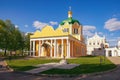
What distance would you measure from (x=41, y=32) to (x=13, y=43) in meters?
9.01

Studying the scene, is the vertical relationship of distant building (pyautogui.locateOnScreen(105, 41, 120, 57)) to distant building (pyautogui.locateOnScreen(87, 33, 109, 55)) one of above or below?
below

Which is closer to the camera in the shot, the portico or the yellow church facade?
the yellow church facade

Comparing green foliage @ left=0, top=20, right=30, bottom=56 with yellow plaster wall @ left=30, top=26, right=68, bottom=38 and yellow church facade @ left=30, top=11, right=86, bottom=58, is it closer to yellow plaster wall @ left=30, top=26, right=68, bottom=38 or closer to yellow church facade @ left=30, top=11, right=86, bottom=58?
yellow church facade @ left=30, top=11, right=86, bottom=58

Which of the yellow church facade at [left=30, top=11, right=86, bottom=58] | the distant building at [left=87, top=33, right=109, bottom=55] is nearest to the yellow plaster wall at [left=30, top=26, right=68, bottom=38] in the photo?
the yellow church facade at [left=30, top=11, right=86, bottom=58]

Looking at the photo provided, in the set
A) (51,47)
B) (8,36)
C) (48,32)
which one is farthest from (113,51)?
(8,36)

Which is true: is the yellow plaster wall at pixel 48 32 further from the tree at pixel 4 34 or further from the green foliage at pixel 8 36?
the tree at pixel 4 34

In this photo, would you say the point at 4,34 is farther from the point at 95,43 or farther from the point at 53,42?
the point at 95,43

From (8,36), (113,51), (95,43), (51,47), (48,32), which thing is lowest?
(113,51)

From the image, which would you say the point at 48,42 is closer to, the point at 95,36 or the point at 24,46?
the point at 24,46

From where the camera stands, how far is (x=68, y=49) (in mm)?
48719

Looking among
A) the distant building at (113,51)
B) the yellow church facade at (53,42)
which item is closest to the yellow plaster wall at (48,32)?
the yellow church facade at (53,42)

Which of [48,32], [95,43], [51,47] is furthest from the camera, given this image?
[95,43]

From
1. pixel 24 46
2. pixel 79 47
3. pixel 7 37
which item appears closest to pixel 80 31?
pixel 79 47

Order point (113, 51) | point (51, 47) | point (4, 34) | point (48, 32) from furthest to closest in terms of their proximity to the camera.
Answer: point (113, 51) → point (48, 32) → point (51, 47) → point (4, 34)
